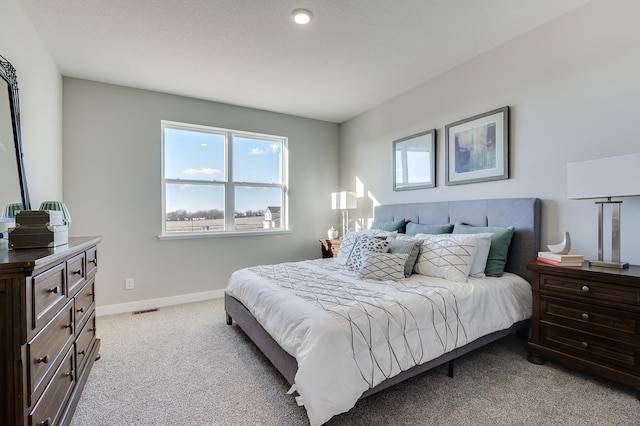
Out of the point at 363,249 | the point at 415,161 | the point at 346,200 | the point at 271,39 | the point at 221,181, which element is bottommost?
the point at 363,249

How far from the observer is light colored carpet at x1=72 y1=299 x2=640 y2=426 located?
5.32ft

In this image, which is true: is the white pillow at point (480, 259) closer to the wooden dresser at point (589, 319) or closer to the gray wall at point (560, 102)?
the wooden dresser at point (589, 319)

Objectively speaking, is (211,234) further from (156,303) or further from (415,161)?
(415,161)

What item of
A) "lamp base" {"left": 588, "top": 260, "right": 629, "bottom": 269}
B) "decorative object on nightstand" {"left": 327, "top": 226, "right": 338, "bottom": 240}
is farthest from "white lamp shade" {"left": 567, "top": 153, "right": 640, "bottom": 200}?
"decorative object on nightstand" {"left": 327, "top": 226, "right": 338, "bottom": 240}

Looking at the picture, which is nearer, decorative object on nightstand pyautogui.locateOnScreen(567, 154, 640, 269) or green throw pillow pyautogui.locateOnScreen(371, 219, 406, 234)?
decorative object on nightstand pyautogui.locateOnScreen(567, 154, 640, 269)

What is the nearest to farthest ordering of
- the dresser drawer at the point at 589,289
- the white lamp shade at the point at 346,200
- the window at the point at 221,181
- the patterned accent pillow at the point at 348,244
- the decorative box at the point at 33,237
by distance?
the decorative box at the point at 33,237 < the dresser drawer at the point at 589,289 < the patterned accent pillow at the point at 348,244 < the window at the point at 221,181 < the white lamp shade at the point at 346,200

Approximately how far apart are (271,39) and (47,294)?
237 cm

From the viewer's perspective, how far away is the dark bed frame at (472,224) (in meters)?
1.79

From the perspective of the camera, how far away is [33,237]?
143cm

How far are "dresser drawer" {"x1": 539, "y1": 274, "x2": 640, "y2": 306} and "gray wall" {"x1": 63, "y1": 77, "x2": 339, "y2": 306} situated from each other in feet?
10.8

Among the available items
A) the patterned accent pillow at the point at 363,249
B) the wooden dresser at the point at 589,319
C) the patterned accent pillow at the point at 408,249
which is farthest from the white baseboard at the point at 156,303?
the wooden dresser at the point at 589,319

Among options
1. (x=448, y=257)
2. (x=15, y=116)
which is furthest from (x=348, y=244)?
(x=15, y=116)

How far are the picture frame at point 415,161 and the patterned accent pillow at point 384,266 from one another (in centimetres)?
134

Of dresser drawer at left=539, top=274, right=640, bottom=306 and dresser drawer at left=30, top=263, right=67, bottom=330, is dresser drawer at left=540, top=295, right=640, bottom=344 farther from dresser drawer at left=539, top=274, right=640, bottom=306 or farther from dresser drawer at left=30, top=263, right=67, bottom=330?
dresser drawer at left=30, top=263, right=67, bottom=330
